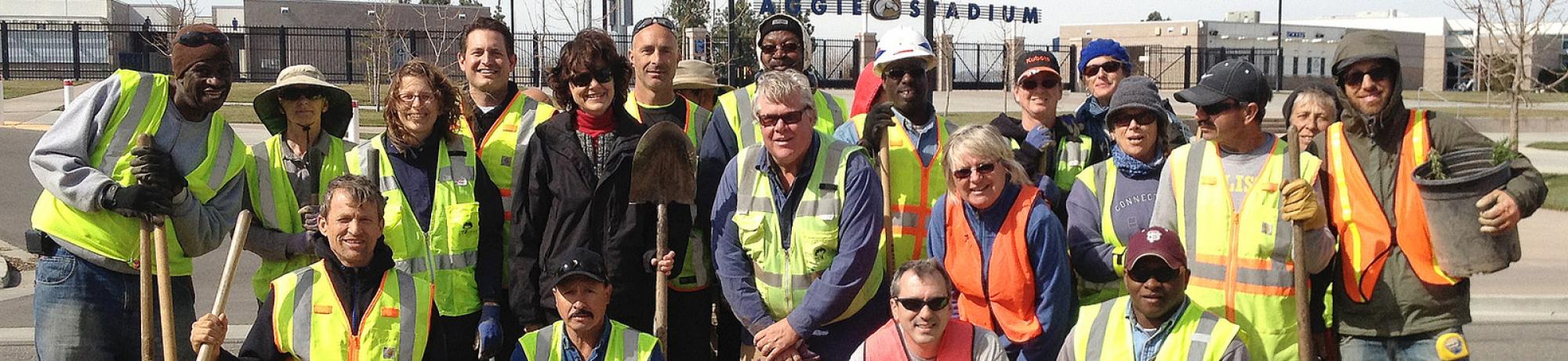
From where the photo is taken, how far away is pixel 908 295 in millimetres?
4352

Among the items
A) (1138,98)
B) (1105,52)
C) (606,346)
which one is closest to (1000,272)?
(1138,98)

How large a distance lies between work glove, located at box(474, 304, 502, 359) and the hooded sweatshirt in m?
2.99

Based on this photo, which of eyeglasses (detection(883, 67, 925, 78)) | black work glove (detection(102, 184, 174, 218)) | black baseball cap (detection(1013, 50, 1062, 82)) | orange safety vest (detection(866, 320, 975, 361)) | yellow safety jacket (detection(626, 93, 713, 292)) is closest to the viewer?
orange safety vest (detection(866, 320, 975, 361))

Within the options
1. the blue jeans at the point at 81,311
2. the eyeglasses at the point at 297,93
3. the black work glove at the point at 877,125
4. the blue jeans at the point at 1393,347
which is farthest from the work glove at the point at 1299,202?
the blue jeans at the point at 81,311

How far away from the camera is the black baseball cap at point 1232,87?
4355 mm

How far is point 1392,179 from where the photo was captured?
434 centimetres

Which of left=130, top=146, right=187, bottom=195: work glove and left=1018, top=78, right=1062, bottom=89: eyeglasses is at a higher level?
left=1018, top=78, right=1062, bottom=89: eyeglasses

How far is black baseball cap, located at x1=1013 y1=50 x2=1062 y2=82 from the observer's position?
543 centimetres

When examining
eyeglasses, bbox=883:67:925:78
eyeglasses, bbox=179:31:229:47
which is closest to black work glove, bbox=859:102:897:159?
eyeglasses, bbox=883:67:925:78

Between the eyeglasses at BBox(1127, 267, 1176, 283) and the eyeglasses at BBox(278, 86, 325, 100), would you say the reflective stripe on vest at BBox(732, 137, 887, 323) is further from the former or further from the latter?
the eyeglasses at BBox(278, 86, 325, 100)

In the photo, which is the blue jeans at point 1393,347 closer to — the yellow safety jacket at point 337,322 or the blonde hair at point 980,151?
the blonde hair at point 980,151

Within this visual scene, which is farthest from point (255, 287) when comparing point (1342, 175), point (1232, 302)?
point (1342, 175)

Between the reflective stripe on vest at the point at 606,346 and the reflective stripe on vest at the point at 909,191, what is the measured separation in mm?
1051

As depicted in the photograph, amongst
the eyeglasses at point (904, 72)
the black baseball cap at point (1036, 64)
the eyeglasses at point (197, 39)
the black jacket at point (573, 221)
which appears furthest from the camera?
the black baseball cap at point (1036, 64)
